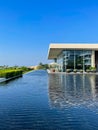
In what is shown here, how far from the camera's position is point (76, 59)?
44.0m

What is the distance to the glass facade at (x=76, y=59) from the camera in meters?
43.9

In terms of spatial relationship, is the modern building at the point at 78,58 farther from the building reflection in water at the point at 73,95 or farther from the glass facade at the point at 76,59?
the building reflection in water at the point at 73,95

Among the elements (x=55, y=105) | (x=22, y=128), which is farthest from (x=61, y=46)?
(x=22, y=128)

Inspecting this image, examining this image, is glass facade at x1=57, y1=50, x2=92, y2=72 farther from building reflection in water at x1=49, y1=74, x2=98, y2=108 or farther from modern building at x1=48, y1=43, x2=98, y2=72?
building reflection in water at x1=49, y1=74, x2=98, y2=108

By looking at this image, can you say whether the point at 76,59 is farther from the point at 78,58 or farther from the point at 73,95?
the point at 73,95

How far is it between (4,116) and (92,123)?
2268 millimetres

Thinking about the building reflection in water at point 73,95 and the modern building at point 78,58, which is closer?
the building reflection in water at point 73,95

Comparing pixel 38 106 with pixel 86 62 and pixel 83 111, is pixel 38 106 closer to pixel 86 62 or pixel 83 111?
pixel 83 111

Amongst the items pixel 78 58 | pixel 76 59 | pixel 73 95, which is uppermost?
pixel 78 58

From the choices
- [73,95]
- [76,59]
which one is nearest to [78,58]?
[76,59]

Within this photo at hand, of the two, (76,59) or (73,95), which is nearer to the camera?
(73,95)

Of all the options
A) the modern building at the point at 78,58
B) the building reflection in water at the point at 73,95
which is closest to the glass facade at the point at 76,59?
the modern building at the point at 78,58

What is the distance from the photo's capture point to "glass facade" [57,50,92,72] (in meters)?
43.9

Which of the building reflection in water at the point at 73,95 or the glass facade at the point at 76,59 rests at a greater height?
the glass facade at the point at 76,59
